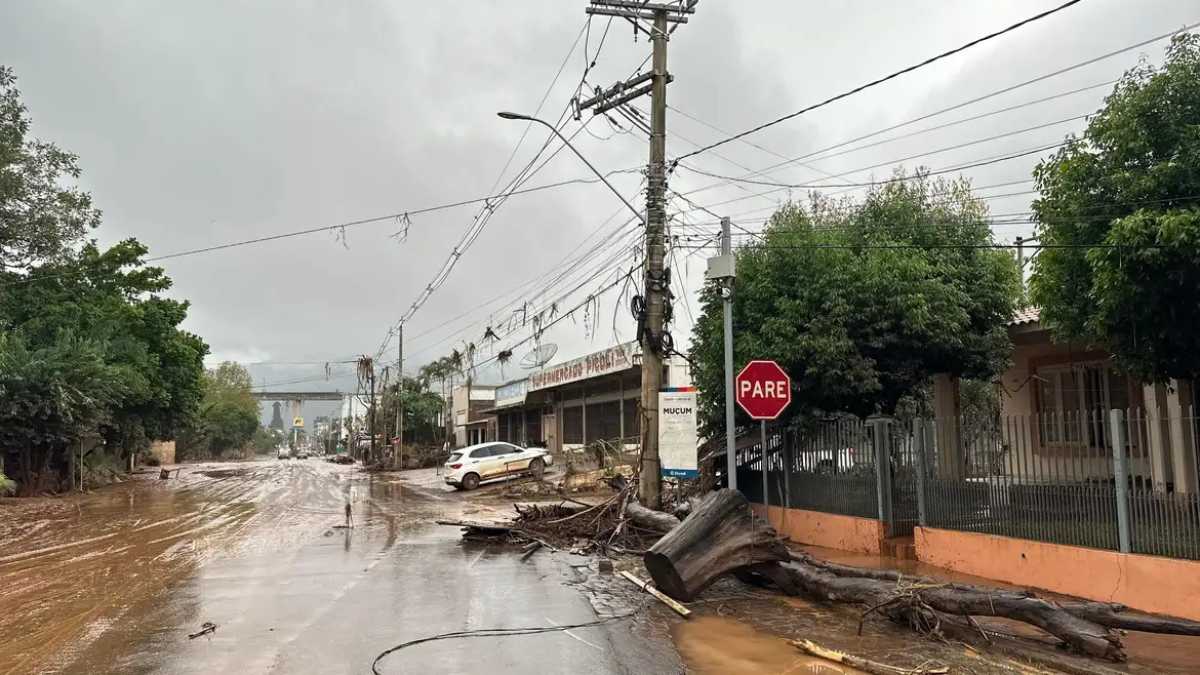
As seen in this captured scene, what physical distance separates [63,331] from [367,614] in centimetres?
2437

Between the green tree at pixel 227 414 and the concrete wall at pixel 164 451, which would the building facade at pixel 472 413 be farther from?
the green tree at pixel 227 414

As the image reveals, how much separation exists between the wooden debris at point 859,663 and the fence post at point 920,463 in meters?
4.72

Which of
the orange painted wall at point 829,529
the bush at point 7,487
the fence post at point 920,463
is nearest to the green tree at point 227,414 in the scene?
the bush at point 7,487

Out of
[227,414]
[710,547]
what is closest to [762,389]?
[710,547]

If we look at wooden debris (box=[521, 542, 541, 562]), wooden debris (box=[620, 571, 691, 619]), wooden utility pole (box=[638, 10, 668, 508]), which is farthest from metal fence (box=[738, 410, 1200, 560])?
wooden debris (box=[521, 542, 541, 562])

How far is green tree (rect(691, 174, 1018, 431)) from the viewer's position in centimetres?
1289

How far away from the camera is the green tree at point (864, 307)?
12.9 metres

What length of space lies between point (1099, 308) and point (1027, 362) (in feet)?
26.3

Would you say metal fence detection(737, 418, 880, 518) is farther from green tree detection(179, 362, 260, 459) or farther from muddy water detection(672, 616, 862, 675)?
green tree detection(179, 362, 260, 459)

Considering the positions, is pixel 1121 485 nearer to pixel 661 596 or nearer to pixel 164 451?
pixel 661 596

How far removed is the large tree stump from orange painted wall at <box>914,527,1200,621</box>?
2796mm

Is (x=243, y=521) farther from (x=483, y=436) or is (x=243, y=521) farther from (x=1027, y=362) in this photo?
(x=483, y=436)

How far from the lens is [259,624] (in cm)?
787

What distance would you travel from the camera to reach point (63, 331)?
26594mm
